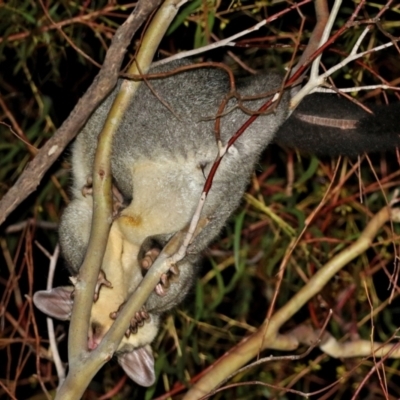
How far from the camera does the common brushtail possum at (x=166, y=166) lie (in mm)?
3648

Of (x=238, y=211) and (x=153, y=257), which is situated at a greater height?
(x=153, y=257)

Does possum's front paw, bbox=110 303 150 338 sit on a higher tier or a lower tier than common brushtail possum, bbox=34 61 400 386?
lower

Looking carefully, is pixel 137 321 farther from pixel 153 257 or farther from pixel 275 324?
pixel 275 324

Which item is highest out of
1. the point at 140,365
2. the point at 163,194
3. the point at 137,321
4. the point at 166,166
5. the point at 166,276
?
the point at 166,166

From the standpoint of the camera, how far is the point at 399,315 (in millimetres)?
6102

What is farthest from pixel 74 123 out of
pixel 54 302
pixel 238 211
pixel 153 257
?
pixel 238 211

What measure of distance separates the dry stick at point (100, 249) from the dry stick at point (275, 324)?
848 millimetres

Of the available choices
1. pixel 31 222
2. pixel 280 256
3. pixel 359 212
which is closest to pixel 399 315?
pixel 359 212

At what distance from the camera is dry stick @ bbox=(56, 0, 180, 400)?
311 cm

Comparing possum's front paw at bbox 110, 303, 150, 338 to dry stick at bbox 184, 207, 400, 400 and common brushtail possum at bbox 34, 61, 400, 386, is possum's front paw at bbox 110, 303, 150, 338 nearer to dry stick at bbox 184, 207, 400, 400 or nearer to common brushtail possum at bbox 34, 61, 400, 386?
common brushtail possum at bbox 34, 61, 400, 386

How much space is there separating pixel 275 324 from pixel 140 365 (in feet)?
2.19

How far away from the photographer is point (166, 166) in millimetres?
3729

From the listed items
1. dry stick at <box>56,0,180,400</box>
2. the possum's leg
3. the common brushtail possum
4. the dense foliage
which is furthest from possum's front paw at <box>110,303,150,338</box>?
dry stick at <box>56,0,180,400</box>

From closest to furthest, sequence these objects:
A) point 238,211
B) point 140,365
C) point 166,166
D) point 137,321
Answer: point 166,166
point 137,321
point 140,365
point 238,211
